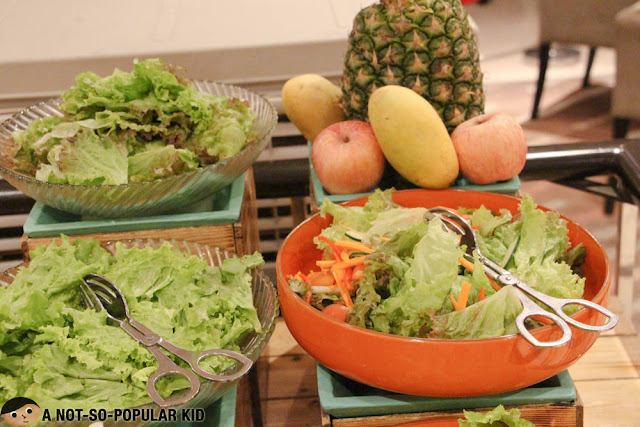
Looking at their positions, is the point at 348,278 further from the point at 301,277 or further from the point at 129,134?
the point at 129,134

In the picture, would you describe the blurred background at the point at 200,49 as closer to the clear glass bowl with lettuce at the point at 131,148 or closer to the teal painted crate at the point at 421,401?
the clear glass bowl with lettuce at the point at 131,148

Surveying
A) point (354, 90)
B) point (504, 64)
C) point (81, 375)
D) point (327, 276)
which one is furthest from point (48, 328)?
point (504, 64)

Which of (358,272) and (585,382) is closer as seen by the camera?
(358,272)

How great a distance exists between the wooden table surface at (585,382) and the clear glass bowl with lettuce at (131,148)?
37 cm

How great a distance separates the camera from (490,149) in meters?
1.11

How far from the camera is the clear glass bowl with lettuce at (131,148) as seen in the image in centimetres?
104

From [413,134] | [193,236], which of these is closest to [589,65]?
[413,134]

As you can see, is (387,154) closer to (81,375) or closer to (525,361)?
(525,361)

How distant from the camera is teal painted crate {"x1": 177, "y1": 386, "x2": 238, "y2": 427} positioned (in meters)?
0.86

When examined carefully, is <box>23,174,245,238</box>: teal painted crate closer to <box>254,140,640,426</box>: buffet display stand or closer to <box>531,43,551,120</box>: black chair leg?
<box>254,140,640,426</box>: buffet display stand

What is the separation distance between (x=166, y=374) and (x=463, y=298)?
36cm

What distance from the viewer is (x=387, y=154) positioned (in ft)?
3.74

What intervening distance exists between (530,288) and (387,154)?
406 mm

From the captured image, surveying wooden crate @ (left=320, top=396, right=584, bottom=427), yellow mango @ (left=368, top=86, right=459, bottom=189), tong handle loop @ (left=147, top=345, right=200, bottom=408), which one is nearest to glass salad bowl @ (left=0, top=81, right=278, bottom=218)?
yellow mango @ (left=368, top=86, right=459, bottom=189)
